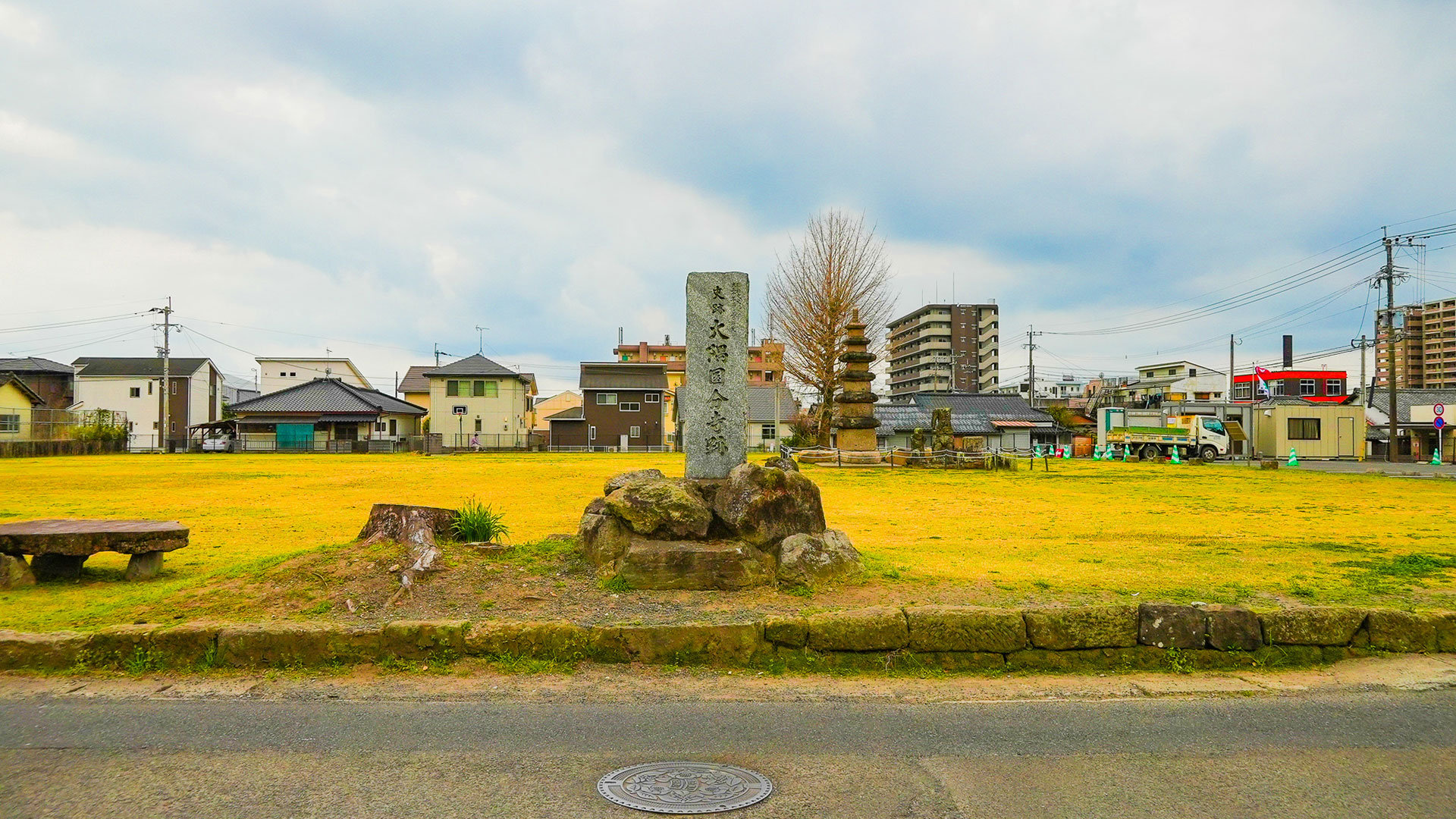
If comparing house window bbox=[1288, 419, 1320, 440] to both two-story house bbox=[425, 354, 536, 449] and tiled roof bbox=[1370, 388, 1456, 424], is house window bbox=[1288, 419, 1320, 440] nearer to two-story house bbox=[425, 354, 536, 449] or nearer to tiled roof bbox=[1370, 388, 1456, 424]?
tiled roof bbox=[1370, 388, 1456, 424]

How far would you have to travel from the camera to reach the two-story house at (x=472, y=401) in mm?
55656

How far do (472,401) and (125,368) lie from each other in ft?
83.4

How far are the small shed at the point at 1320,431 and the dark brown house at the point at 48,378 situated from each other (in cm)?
7583

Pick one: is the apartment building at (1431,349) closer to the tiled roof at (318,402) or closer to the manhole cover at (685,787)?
the tiled roof at (318,402)

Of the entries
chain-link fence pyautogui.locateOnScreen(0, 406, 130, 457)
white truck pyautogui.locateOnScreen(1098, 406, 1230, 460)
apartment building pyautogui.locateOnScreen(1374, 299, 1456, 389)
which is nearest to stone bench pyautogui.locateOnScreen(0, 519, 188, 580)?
white truck pyautogui.locateOnScreen(1098, 406, 1230, 460)

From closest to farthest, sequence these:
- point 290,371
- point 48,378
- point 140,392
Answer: point 140,392, point 48,378, point 290,371

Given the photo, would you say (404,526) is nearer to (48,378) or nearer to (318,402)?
(318,402)

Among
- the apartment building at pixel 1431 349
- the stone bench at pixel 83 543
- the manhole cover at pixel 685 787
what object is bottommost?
the manhole cover at pixel 685 787

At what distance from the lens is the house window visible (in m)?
41.1

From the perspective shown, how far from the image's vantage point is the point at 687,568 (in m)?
6.72

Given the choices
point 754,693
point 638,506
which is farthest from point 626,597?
point 754,693

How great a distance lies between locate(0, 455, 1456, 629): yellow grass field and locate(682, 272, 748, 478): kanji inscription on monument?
2029mm

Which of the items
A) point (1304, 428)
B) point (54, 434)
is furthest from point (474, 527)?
point (54, 434)

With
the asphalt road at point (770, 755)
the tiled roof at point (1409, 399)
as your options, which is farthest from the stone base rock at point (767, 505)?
the tiled roof at point (1409, 399)
